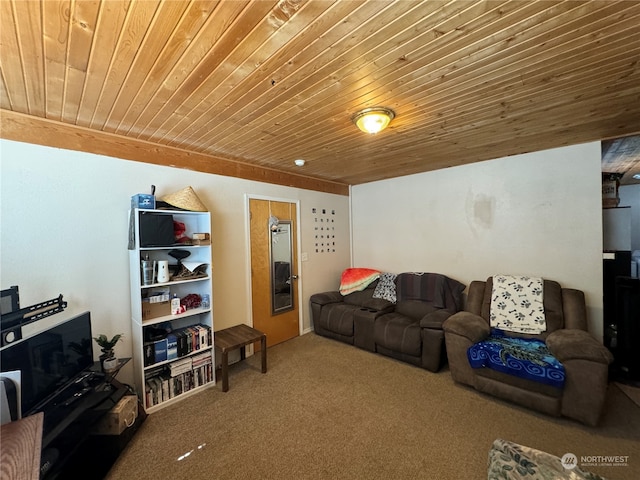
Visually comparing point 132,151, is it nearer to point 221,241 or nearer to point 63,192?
point 63,192

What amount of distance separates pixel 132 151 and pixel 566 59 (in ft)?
10.8

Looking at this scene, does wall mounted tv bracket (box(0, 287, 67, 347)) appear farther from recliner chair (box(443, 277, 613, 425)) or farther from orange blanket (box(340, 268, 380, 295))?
orange blanket (box(340, 268, 380, 295))

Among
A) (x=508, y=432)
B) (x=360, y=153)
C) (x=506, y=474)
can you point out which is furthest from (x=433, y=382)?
(x=360, y=153)

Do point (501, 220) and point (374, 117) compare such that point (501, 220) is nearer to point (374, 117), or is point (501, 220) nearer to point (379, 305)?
point (379, 305)

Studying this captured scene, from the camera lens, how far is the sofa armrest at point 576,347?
6.43 feet

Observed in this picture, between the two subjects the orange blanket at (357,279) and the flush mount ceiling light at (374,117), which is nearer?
the flush mount ceiling light at (374,117)

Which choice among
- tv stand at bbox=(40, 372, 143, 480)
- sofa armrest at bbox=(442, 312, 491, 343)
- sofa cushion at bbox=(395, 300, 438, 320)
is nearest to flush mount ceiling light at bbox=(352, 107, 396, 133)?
sofa armrest at bbox=(442, 312, 491, 343)

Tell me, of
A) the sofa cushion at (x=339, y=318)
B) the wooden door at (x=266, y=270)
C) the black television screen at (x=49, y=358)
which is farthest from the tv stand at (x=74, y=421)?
the sofa cushion at (x=339, y=318)

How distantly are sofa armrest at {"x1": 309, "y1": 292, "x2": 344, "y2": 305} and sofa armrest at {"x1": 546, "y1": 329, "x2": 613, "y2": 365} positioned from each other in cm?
248

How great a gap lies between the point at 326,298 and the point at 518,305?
2.37 m

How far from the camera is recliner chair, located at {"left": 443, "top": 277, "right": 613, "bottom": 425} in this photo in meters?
1.97

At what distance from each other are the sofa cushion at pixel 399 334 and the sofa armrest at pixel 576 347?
1.16 meters

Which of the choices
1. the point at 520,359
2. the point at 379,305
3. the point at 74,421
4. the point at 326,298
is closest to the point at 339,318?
the point at 326,298

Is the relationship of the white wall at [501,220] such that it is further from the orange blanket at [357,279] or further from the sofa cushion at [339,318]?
the sofa cushion at [339,318]
